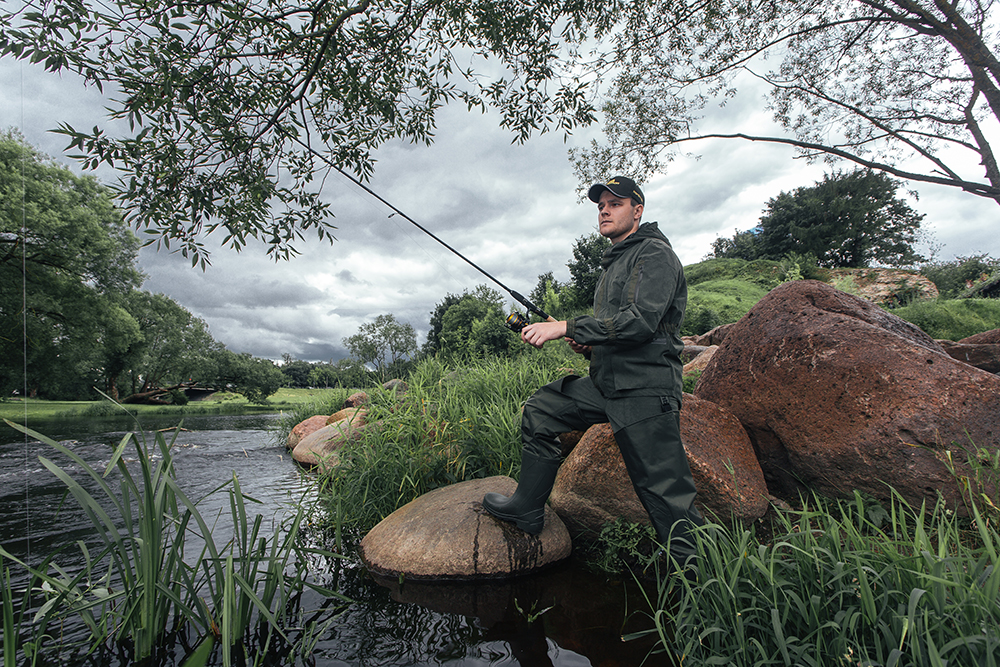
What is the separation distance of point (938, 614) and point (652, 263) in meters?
2.06

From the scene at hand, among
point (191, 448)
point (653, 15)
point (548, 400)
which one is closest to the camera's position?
point (548, 400)

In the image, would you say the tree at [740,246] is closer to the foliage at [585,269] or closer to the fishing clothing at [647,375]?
the foliage at [585,269]

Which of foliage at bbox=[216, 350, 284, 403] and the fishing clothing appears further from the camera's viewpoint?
foliage at bbox=[216, 350, 284, 403]

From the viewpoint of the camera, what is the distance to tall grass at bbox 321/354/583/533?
5.12 meters

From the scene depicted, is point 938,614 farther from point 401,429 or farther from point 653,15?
point 653,15

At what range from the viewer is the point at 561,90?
712 cm

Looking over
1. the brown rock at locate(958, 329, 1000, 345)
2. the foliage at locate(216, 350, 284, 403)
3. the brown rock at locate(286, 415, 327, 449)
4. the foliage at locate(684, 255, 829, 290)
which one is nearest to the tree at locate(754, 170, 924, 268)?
the foliage at locate(684, 255, 829, 290)

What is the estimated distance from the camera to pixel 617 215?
3.40 meters

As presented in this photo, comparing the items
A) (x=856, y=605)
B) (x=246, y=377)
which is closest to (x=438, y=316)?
(x=246, y=377)

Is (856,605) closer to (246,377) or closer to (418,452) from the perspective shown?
(418,452)

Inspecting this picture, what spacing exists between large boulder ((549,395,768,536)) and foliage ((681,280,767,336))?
454 inches

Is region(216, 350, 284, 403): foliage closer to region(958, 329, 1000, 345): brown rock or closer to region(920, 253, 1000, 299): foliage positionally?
region(958, 329, 1000, 345): brown rock

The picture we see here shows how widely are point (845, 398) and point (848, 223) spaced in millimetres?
35168

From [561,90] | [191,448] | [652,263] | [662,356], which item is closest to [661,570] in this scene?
[662,356]
